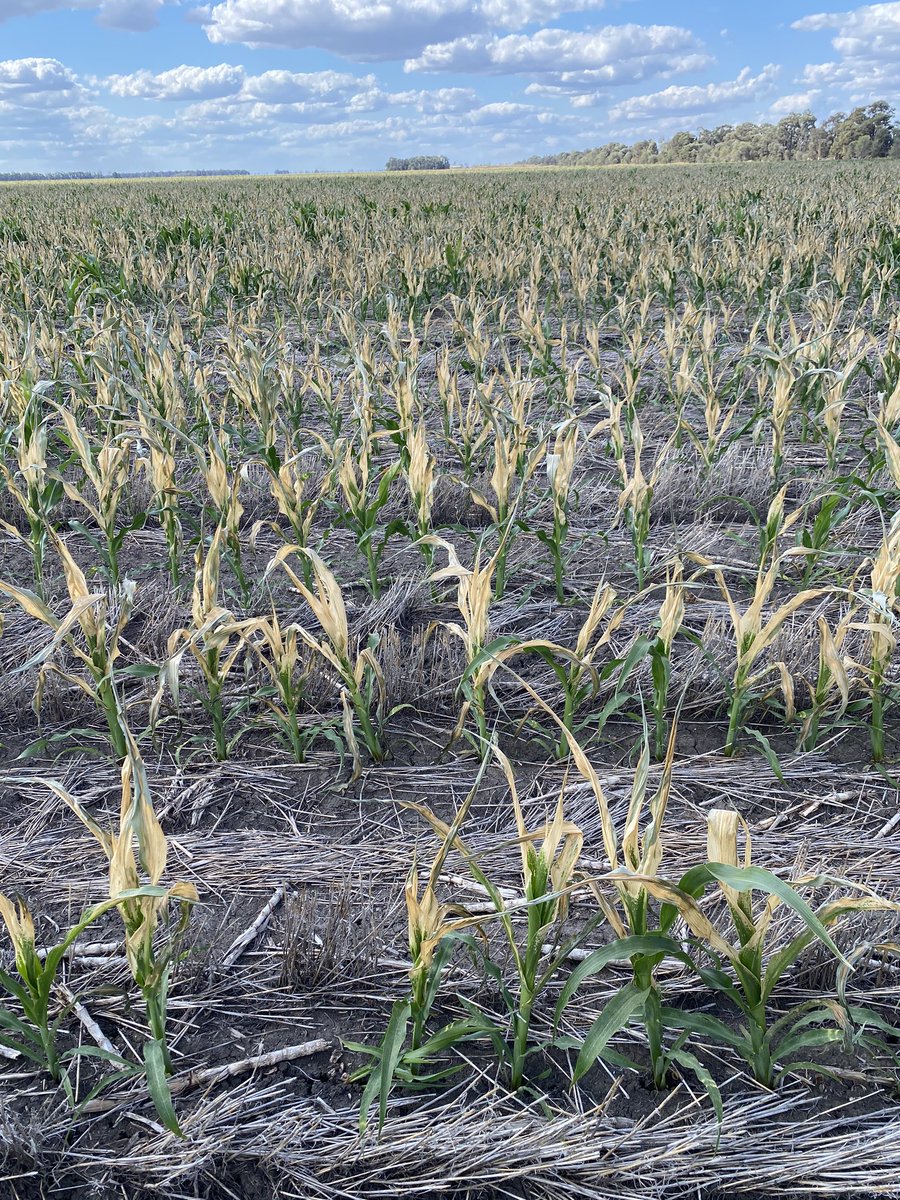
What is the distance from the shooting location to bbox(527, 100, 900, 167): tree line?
1957 inches

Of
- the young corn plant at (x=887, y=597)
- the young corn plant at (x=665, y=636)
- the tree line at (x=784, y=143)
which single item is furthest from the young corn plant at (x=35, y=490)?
the tree line at (x=784, y=143)

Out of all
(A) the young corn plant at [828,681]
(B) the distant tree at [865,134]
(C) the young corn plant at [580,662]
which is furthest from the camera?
(B) the distant tree at [865,134]

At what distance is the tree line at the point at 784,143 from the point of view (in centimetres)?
4972

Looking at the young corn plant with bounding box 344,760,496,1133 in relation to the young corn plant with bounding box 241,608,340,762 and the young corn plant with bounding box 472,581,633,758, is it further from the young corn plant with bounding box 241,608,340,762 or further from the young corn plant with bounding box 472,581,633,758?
the young corn plant with bounding box 241,608,340,762

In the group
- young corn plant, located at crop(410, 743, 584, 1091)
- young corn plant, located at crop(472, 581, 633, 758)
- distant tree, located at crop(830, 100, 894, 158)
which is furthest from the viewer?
distant tree, located at crop(830, 100, 894, 158)

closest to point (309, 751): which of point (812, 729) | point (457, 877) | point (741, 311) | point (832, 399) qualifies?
point (457, 877)

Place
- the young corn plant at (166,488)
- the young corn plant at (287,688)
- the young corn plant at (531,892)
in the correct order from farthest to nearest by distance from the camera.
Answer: the young corn plant at (166,488) → the young corn plant at (287,688) → the young corn plant at (531,892)

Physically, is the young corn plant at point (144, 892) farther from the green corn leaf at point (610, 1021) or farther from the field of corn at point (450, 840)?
the green corn leaf at point (610, 1021)

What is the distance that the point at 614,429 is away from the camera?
3189 mm

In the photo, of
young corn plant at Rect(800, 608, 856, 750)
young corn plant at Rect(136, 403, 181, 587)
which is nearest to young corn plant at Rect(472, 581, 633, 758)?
young corn plant at Rect(800, 608, 856, 750)

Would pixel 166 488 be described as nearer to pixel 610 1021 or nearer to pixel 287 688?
pixel 287 688

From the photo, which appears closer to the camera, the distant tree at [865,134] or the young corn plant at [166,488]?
the young corn plant at [166,488]

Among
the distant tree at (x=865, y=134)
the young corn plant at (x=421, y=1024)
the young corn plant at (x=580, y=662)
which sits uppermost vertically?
the distant tree at (x=865, y=134)

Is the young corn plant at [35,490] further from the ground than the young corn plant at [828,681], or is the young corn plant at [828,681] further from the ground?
the young corn plant at [35,490]
